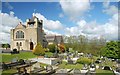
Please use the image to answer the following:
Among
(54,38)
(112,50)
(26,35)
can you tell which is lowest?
(112,50)

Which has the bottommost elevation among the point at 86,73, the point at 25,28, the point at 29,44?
the point at 86,73

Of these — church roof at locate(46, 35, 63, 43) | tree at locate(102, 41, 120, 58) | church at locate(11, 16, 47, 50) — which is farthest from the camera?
church roof at locate(46, 35, 63, 43)

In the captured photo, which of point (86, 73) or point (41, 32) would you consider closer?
point (86, 73)

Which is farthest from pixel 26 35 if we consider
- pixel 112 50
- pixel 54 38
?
pixel 112 50

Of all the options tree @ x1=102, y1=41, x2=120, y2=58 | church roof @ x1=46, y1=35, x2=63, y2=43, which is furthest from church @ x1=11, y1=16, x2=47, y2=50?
tree @ x1=102, y1=41, x2=120, y2=58

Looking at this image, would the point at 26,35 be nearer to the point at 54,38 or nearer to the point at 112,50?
the point at 54,38

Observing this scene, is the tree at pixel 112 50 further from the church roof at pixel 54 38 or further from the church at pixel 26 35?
the church roof at pixel 54 38

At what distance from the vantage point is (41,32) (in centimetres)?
3450

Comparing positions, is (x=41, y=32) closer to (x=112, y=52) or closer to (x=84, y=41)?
(x=84, y=41)

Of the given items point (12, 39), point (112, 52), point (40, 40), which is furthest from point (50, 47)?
point (112, 52)

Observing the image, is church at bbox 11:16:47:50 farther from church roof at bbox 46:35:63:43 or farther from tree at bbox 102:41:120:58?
tree at bbox 102:41:120:58

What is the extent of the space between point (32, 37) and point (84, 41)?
10.5m

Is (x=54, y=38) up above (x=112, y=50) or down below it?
above

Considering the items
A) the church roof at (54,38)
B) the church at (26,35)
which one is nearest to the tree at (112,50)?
the church at (26,35)
